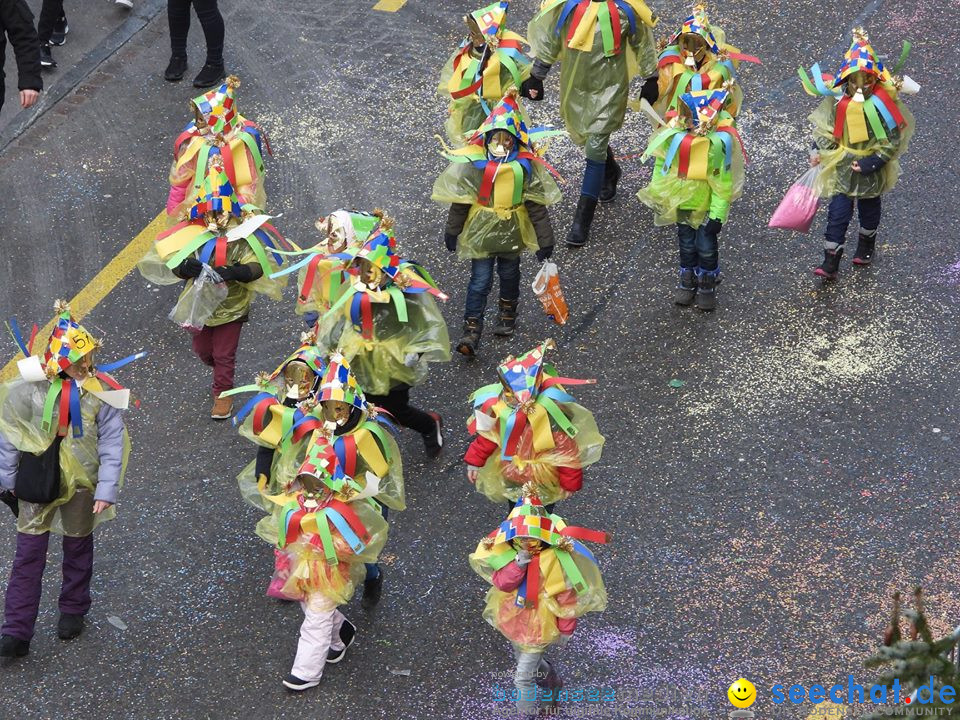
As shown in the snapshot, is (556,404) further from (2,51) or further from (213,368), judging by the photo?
(2,51)

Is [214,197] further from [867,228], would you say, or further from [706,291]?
[867,228]

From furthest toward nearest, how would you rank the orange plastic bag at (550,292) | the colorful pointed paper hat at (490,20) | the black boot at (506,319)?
the colorful pointed paper hat at (490,20) < the black boot at (506,319) < the orange plastic bag at (550,292)

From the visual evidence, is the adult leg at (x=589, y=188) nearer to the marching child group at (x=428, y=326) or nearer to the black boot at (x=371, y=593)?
the marching child group at (x=428, y=326)

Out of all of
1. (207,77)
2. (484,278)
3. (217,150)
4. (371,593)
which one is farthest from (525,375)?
(207,77)

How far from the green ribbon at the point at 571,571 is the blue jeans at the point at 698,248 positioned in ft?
10.6

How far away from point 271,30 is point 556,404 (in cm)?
643

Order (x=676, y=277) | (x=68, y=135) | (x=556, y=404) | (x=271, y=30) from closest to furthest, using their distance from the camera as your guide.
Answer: (x=556, y=404) < (x=676, y=277) < (x=68, y=135) < (x=271, y=30)

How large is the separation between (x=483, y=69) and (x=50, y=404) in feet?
12.9

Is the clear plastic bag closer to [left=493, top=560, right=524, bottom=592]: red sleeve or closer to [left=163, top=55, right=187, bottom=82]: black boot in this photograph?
[left=493, top=560, right=524, bottom=592]: red sleeve

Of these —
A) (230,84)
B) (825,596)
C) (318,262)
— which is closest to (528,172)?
(318,262)

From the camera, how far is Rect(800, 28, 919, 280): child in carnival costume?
8.45 m

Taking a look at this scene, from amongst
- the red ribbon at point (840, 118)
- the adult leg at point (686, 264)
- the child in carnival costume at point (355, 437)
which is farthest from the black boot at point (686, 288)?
the child in carnival costume at point (355, 437)

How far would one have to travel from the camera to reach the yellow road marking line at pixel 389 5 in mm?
12109

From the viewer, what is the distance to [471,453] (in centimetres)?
687
